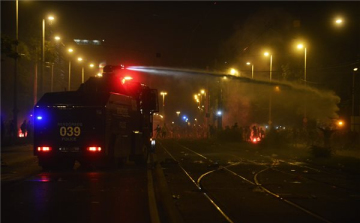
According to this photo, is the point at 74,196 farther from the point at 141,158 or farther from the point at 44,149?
the point at 141,158

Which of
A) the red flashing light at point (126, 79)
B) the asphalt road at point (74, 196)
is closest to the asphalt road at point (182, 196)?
the asphalt road at point (74, 196)

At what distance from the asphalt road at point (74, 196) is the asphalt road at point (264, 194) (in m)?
1.20

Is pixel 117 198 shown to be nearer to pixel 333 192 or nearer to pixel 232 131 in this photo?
pixel 333 192

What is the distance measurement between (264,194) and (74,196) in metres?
5.35

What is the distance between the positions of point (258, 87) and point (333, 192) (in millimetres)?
47776

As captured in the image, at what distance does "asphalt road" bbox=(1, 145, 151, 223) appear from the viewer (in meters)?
10.9

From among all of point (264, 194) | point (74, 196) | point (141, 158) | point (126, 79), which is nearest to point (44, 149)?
point (141, 158)

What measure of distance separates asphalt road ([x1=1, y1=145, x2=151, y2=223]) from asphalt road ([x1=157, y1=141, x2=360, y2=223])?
1.20m

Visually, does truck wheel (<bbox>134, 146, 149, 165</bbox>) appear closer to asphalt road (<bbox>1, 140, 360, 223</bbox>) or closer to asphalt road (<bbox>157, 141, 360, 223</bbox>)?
asphalt road (<bbox>157, 141, 360, 223</bbox>)

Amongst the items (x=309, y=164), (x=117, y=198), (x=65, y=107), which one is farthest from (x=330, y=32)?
(x=117, y=198)

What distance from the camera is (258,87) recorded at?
62938 mm

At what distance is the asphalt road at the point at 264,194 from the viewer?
11484 millimetres

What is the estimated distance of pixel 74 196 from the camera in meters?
13.8

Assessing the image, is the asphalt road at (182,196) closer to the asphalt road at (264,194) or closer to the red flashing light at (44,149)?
the asphalt road at (264,194)
